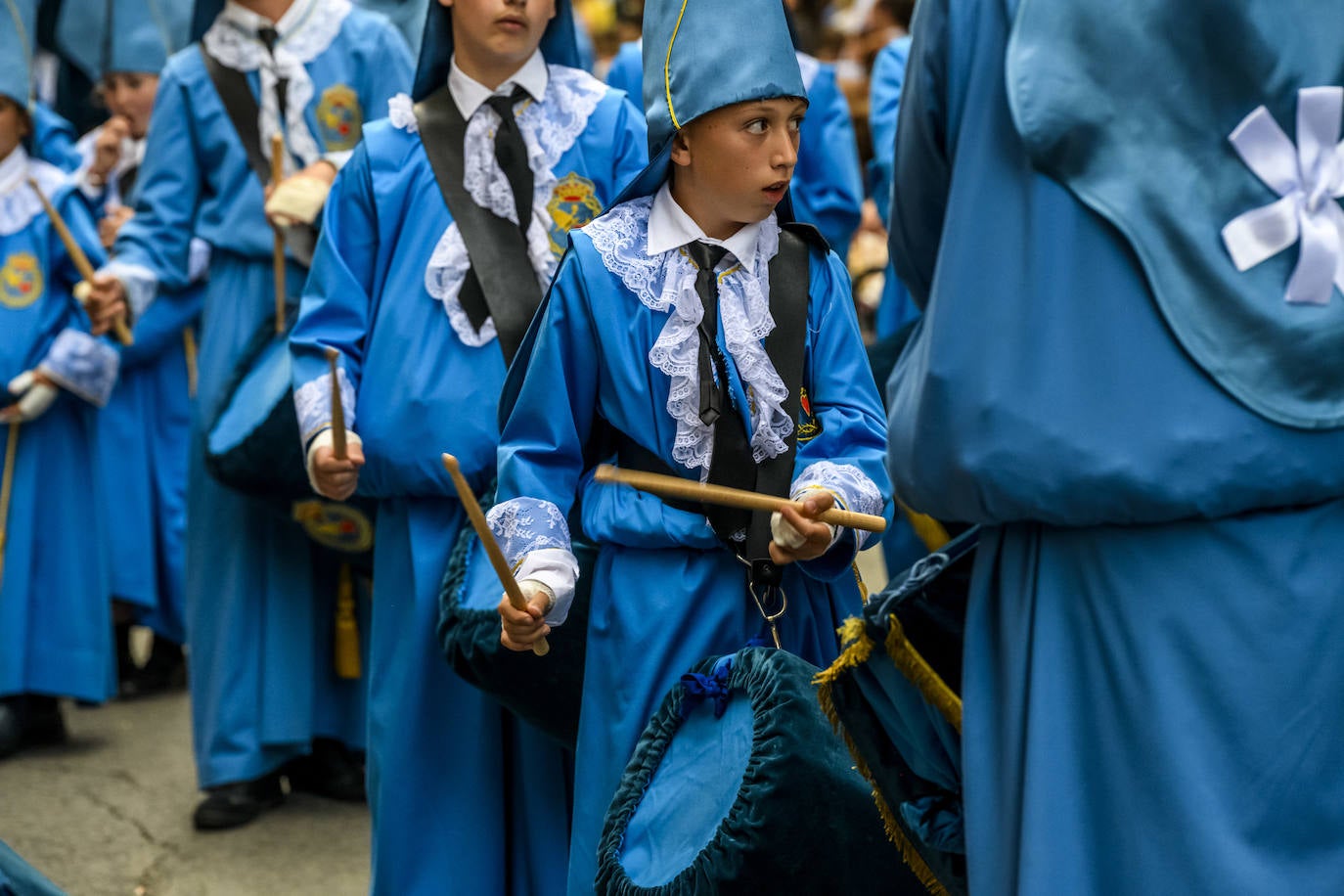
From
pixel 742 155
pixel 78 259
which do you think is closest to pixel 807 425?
pixel 742 155

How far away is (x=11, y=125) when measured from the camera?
18.8ft

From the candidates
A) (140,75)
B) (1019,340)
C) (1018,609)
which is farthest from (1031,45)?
(140,75)

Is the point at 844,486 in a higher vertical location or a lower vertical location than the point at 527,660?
higher

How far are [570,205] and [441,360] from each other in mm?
432

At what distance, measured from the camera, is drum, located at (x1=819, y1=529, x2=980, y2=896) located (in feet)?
7.58

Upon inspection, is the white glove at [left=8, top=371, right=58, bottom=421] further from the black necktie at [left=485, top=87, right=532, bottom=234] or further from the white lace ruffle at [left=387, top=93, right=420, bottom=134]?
the black necktie at [left=485, top=87, right=532, bottom=234]

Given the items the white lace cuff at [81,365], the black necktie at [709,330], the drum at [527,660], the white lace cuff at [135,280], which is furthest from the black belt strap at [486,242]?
the white lace cuff at [81,365]

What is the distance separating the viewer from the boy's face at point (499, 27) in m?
3.74

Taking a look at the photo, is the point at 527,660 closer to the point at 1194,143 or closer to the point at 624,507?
the point at 624,507

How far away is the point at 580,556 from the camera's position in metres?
3.35

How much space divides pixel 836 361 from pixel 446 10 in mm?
1311

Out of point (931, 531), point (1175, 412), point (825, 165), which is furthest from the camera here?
point (825, 165)

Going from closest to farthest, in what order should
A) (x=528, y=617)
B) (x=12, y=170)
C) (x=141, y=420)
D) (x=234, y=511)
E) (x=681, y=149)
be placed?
(x=528, y=617), (x=681, y=149), (x=234, y=511), (x=12, y=170), (x=141, y=420)

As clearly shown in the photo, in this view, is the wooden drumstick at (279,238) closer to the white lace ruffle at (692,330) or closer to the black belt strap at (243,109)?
the black belt strap at (243,109)
